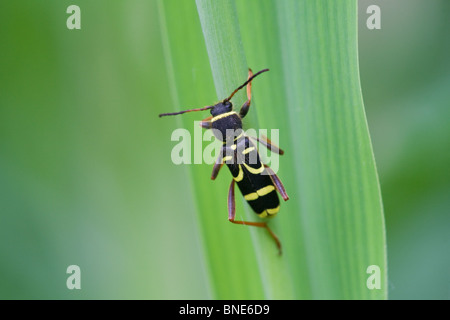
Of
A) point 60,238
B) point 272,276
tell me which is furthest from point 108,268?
point 272,276

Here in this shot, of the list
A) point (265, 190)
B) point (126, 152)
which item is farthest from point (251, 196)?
point (126, 152)

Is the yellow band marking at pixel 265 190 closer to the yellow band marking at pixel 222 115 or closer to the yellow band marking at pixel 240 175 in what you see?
the yellow band marking at pixel 240 175

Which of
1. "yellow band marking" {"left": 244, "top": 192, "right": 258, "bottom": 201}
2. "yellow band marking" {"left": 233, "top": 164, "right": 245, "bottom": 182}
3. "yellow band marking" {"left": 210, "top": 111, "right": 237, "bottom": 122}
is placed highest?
"yellow band marking" {"left": 210, "top": 111, "right": 237, "bottom": 122}

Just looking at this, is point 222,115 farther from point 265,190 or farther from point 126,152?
point 126,152

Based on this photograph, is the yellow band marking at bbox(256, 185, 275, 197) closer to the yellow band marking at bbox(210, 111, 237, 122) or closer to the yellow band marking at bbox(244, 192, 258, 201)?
the yellow band marking at bbox(244, 192, 258, 201)

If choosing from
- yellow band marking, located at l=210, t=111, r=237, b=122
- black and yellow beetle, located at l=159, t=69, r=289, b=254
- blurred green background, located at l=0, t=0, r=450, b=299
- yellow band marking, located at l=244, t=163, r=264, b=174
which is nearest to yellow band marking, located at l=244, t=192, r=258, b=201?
black and yellow beetle, located at l=159, t=69, r=289, b=254

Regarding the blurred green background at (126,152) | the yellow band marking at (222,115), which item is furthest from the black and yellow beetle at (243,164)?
the blurred green background at (126,152)

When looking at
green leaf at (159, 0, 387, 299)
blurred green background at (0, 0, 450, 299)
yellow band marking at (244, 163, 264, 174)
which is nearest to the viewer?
green leaf at (159, 0, 387, 299)
